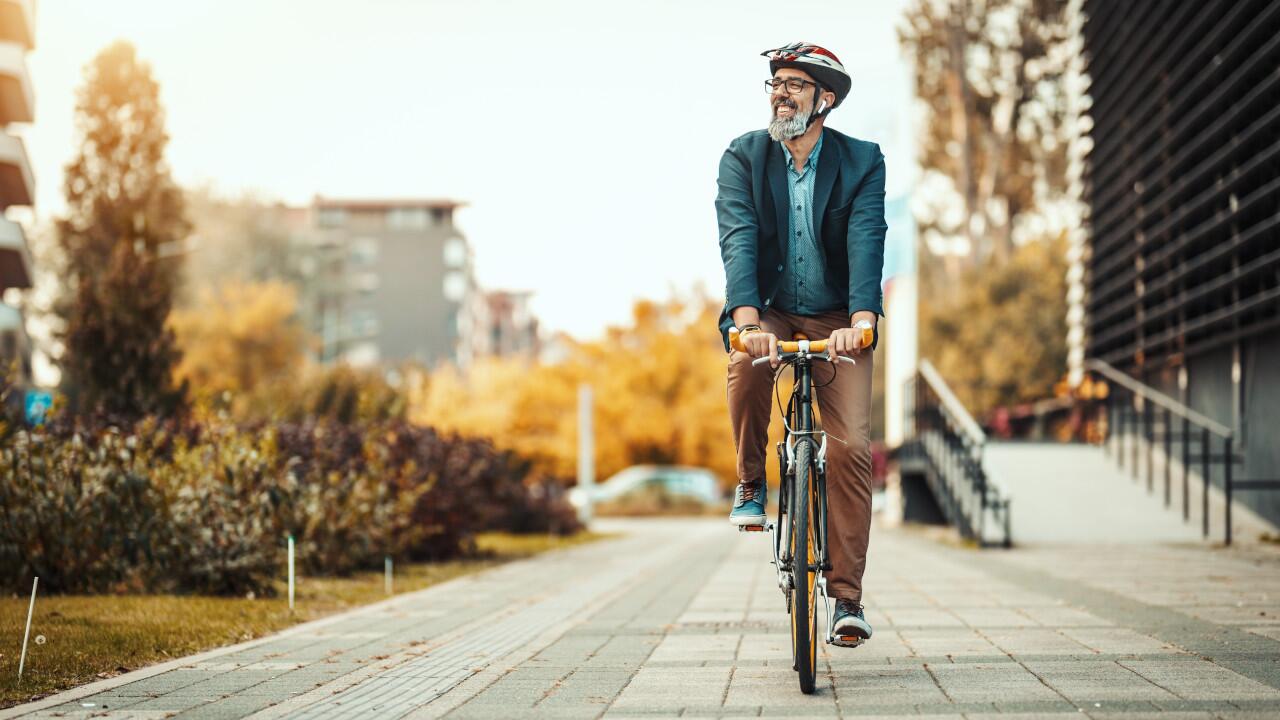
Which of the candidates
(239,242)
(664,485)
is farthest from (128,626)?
(239,242)

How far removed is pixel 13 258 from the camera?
3209 cm

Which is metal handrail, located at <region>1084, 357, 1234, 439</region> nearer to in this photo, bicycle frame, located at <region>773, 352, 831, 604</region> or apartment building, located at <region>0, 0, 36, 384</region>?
bicycle frame, located at <region>773, 352, 831, 604</region>

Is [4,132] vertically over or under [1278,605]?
over

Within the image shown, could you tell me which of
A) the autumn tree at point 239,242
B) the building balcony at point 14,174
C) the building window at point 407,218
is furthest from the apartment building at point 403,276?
the building balcony at point 14,174

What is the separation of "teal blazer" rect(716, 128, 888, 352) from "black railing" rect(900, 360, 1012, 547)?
388 inches

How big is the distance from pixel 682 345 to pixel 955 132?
921 centimetres

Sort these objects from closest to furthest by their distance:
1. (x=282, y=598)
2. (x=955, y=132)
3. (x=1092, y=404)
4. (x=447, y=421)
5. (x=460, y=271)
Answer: (x=282, y=598)
(x=1092, y=404)
(x=955, y=132)
(x=447, y=421)
(x=460, y=271)

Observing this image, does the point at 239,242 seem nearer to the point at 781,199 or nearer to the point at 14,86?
the point at 14,86

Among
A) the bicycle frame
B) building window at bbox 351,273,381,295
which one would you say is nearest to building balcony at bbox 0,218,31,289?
the bicycle frame

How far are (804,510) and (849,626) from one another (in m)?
0.46

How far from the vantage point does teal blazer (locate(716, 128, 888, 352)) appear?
18.8ft

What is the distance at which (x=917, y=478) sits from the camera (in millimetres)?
24594

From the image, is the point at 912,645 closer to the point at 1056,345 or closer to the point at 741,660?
the point at 741,660

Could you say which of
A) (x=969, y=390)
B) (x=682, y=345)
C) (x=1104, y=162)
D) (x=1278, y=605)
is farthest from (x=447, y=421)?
(x=1278, y=605)
